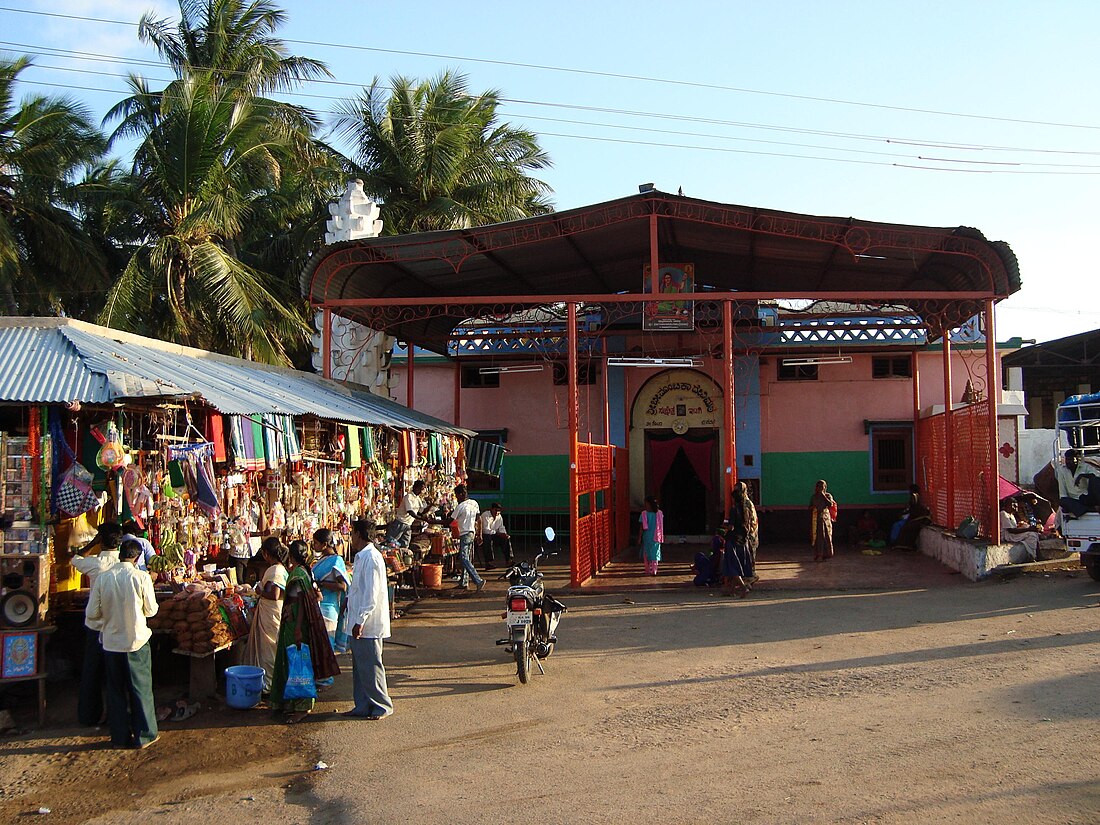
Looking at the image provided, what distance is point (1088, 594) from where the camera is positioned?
12281mm

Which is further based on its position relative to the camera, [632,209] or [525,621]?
[632,209]

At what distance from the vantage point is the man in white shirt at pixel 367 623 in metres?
7.48

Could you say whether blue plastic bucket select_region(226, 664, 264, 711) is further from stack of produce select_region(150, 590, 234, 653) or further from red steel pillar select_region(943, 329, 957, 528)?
red steel pillar select_region(943, 329, 957, 528)

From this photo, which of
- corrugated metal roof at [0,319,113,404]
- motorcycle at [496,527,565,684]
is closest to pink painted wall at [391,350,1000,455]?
motorcycle at [496,527,565,684]

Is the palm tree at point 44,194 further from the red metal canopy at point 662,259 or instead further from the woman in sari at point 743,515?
the woman in sari at point 743,515

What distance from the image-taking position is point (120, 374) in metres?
7.95

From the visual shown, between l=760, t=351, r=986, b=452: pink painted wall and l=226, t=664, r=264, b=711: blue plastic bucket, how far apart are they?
588 inches

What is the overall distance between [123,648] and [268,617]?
1607 mm

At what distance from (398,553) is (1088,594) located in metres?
9.10

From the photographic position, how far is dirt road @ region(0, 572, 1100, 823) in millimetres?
5500

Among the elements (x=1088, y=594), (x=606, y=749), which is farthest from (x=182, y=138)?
(x=1088, y=594)

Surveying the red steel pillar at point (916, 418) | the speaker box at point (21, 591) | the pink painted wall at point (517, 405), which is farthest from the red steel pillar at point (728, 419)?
the speaker box at point (21, 591)

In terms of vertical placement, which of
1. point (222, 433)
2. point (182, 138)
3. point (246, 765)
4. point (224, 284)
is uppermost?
point (182, 138)

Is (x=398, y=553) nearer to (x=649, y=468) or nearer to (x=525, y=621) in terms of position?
(x=525, y=621)
